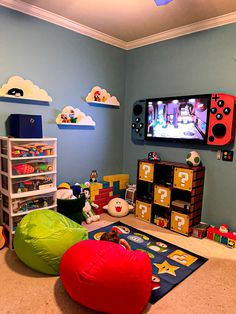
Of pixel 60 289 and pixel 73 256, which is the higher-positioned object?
pixel 73 256

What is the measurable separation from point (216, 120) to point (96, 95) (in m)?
1.70

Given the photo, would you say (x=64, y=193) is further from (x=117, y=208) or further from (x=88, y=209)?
(x=117, y=208)

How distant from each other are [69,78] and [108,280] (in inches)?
101

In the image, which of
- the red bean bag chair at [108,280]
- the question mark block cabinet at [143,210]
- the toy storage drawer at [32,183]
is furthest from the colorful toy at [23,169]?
the question mark block cabinet at [143,210]

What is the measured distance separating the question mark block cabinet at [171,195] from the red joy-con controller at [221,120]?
1.42ft

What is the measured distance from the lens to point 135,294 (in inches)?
62.0

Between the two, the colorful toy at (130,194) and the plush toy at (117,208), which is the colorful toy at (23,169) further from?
the colorful toy at (130,194)

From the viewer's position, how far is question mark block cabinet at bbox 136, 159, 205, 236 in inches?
116

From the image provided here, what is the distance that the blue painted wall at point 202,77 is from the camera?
2879 millimetres

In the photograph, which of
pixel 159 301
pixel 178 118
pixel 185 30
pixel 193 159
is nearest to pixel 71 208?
pixel 159 301

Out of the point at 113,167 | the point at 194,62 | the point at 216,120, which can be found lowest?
the point at 113,167

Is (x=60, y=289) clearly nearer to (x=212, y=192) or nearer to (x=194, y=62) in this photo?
(x=212, y=192)

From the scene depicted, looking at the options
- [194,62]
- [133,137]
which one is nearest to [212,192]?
[133,137]

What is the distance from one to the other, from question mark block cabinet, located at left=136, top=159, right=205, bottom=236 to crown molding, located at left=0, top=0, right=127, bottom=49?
189 cm
